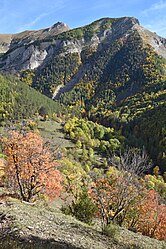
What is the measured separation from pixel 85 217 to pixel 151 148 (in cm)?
17371

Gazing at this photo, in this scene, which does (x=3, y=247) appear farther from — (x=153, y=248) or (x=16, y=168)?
(x=16, y=168)

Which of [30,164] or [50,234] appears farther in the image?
[30,164]

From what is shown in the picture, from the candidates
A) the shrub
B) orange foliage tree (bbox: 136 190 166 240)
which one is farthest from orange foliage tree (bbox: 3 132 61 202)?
orange foliage tree (bbox: 136 190 166 240)

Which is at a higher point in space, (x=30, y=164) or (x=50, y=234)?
(x=30, y=164)

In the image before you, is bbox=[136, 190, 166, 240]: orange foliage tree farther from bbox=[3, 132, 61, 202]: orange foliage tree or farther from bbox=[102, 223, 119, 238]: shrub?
bbox=[102, 223, 119, 238]: shrub

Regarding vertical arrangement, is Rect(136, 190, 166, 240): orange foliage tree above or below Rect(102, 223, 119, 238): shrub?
below

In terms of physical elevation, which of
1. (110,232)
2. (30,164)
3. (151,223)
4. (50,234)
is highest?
(30,164)

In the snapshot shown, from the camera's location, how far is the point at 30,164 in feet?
101

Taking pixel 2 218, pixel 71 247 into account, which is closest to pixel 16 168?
pixel 2 218

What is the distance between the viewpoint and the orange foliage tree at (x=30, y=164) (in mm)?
30781

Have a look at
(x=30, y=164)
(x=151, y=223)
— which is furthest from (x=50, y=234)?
(x=151, y=223)

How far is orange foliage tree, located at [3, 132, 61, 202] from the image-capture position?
30781 mm

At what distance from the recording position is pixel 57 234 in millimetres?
17500

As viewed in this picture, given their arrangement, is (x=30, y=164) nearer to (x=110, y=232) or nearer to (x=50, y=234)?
(x=110, y=232)
